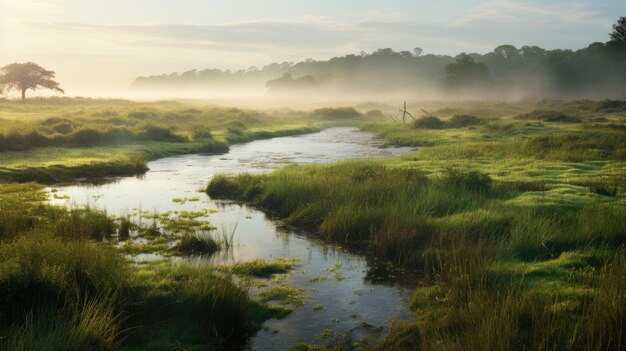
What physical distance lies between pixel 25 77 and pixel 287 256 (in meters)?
90.8

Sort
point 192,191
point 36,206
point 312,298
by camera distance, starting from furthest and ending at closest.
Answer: point 192,191 < point 36,206 < point 312,298

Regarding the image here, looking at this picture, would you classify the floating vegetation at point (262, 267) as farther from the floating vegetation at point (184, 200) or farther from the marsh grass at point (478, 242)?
the floating vegetation at point (184, 200)

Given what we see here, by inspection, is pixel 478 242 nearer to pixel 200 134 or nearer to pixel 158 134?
pixel 158 134

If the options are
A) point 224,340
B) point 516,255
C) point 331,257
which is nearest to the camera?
point 224,340

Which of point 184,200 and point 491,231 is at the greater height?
point 491,231

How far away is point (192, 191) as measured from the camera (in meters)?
26.8

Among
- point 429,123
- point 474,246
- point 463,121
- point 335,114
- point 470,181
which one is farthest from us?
point 335,114

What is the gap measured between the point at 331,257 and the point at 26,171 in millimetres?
22381

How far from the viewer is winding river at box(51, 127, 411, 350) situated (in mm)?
10719

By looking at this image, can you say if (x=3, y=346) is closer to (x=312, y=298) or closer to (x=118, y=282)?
(x=118, y=282)

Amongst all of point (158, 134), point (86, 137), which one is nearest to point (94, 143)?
point (86, 137)

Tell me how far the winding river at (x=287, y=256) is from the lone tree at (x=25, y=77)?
6818 cm

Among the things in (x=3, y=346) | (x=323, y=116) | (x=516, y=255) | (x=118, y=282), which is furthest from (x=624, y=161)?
(x=323, y=116)

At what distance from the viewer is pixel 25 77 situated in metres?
89.2
